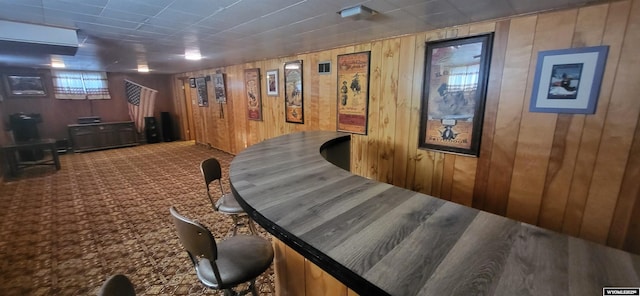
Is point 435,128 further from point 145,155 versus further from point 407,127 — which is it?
point 145,155

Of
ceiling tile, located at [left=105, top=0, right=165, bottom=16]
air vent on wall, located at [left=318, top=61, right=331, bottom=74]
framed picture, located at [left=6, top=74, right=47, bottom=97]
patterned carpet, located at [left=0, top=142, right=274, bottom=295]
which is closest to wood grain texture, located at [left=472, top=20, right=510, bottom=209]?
air vent on wall, located at [left=318, top=61, right=331, bottom=74]

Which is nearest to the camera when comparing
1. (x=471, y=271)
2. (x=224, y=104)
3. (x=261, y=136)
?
(x=471, y=271)

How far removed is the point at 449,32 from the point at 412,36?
38 centimetres

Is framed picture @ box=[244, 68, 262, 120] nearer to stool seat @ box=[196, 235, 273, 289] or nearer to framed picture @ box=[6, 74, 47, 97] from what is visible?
stool seat @ box=[196, 235, 273, 289]

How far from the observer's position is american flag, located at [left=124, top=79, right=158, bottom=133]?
7758mm

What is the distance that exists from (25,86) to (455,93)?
9799mm

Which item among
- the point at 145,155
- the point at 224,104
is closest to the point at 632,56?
the point at 224,104

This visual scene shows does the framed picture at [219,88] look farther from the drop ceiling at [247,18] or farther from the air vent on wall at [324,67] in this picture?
the air vent on wall at [324,67]

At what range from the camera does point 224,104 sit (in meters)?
6.11

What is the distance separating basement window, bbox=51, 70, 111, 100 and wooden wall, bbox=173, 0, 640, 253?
817cm

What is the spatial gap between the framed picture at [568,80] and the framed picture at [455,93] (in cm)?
38

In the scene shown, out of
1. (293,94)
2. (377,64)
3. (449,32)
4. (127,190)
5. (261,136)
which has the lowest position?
(127,190)

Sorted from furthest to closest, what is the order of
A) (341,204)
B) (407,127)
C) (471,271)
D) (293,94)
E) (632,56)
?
1. (293,94)
2. (407,127)
3. (632,56)
4. (341,204)
5. (471,271)

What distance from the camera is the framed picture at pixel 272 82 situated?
450 cm
